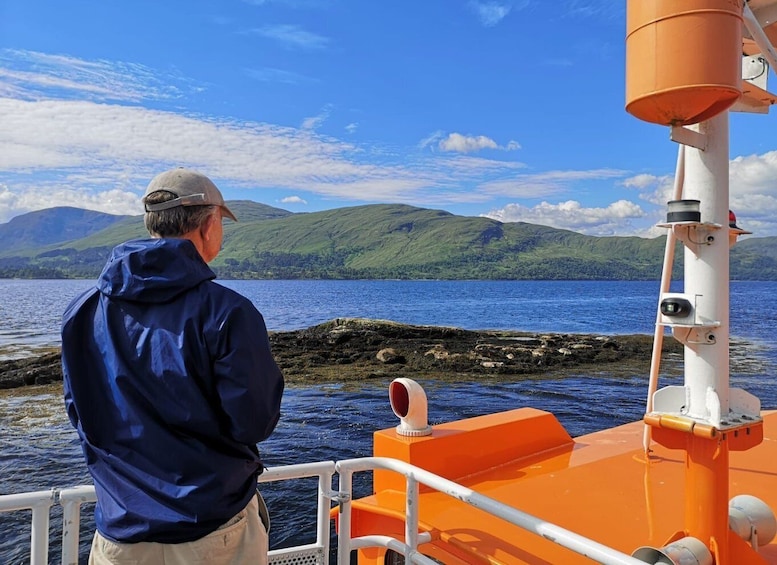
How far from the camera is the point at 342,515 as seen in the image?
3.61m

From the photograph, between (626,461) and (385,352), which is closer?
(626,461)

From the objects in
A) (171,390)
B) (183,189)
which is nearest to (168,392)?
(171,390)

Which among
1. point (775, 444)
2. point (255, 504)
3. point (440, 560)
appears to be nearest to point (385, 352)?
point (775, 444)

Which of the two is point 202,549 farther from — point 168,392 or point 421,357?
point 421,357

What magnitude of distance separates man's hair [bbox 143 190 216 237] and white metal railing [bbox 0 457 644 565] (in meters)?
1.28

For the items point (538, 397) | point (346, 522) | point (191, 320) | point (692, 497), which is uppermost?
point (191, 320)

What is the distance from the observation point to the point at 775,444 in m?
6.10

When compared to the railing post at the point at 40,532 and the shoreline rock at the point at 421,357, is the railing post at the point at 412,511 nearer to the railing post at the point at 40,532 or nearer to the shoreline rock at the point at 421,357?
the railing post at the point at 40,532

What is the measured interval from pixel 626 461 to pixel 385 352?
23257mm

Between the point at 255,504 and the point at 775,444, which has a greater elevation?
the point at 255,504

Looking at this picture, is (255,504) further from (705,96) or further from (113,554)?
(705,96)

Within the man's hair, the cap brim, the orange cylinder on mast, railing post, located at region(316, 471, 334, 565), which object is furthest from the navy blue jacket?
the orange cylinder on mast

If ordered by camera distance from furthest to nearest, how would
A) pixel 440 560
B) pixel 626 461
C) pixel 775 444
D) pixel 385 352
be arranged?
pixel 385 352, pixel 775 444, pixel 626 461, pixel 440 560

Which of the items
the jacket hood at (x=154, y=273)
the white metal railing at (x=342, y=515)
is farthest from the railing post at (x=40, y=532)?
the jacket hood at (x=154, y=273)
